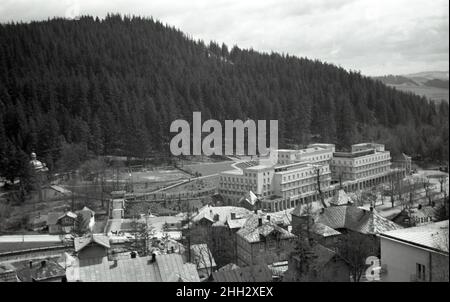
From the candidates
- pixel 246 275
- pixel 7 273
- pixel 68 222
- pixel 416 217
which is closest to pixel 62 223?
pixel 68 222

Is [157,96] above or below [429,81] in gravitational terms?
above

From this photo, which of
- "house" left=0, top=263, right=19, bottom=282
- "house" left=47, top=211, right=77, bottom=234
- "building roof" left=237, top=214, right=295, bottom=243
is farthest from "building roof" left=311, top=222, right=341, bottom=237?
"house" left=47, top=211, right=77, bottom=234

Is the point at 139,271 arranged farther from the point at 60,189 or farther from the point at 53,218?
the point at 60,189

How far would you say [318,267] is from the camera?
6586mm

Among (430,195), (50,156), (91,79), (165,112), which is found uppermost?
(91,79)

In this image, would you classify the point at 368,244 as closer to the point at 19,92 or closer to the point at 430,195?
the point at 430,195

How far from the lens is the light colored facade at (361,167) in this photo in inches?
724

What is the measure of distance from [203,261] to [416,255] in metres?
3.84

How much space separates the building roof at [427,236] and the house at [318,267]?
48.7 inches

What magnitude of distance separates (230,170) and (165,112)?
4769 mm

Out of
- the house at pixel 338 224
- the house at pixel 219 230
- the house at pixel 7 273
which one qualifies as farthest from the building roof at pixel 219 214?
the house at pixel 7 273

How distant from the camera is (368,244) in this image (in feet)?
27.2

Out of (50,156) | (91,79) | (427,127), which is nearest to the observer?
(50,156)
